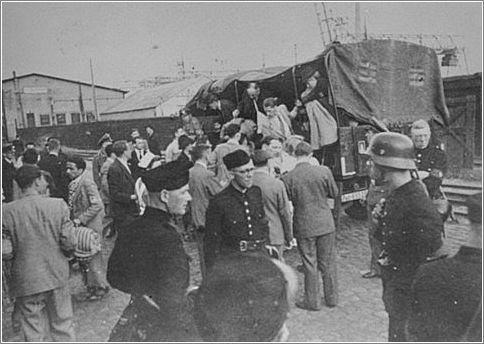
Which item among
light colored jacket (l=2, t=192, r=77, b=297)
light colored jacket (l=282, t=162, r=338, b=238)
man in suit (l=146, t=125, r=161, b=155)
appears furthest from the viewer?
man in suit (l=146, t=125, r=161, b=155)

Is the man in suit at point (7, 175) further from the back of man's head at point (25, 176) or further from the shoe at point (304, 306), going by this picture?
the shoe at point (304, 306)

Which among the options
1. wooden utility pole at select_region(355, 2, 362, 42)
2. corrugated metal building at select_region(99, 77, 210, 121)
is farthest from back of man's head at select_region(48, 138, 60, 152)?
corrugated metal building at select_region(99, 77, 210, 121)

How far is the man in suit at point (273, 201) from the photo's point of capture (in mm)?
2791

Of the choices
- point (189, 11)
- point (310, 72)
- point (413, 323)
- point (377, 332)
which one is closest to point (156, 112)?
point (310, 72)

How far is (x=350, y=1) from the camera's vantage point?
235cm

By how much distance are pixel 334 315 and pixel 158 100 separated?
17.3ft

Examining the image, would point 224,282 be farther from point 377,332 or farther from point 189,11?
point 189,11

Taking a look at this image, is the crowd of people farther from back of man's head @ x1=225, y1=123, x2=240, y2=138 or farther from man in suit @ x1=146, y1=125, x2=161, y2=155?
man in suit @ x1=146, y1=125, x2=161, y2=155

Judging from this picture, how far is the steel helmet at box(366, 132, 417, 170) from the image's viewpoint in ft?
6.09

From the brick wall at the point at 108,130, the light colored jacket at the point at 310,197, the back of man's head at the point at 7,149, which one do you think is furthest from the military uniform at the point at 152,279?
the brick wall at the point at 108,130

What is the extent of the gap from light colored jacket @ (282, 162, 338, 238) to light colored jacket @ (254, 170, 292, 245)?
121 millimetres

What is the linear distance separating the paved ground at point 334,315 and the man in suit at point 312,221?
5.8 inches

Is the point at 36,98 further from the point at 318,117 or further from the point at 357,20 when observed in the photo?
the point at 318,117

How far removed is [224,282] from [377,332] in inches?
45.5
